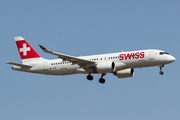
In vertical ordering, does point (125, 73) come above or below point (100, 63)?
below

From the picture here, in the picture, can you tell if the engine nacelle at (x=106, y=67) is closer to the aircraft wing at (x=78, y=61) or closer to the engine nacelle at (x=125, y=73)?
the aircraft wing at (x=78, y=61)

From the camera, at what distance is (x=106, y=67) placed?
50.2 metres

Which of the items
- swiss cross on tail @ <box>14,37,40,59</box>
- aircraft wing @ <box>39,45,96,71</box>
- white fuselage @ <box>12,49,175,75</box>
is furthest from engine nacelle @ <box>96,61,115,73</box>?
swiss cross on tail @ <box>14,37,40,59</box>

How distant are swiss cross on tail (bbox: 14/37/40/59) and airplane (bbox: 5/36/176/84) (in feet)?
3.83

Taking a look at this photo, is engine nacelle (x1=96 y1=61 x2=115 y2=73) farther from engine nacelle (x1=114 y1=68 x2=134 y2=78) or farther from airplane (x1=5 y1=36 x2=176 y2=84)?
engine nacelle (x1=114 y1=68 x2=134 y2=78)

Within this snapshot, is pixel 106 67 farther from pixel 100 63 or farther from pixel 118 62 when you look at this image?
pixel 118 62

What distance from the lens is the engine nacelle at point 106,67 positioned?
164 feet

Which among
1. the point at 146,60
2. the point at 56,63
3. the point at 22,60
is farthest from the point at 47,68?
the point at 146,60

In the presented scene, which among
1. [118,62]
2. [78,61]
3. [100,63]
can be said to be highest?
[78,61]

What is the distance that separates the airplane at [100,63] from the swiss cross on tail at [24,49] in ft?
3.83

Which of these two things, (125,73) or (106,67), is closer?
(106,67)

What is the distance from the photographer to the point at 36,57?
57.3 meters

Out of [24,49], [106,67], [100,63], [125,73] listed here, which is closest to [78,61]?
[100,63]

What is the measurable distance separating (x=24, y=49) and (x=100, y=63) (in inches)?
591
